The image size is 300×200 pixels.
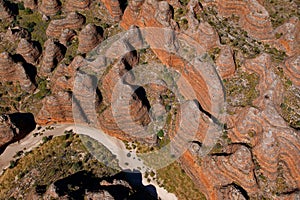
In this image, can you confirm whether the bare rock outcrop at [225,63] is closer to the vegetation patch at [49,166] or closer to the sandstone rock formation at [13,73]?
the vegetation patch at [49,166]

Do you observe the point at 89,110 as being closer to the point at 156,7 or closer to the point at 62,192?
the point at 62,192

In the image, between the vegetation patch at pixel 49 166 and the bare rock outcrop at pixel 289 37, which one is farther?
the bare rock outcrop at pixel 289 37

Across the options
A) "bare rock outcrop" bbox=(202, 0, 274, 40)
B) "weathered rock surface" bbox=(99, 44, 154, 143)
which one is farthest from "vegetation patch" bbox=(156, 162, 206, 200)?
"bare rock outcrop" bbox=(202, 0, 274, 40)

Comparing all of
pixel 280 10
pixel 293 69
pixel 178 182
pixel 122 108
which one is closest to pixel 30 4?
pixel 122 108

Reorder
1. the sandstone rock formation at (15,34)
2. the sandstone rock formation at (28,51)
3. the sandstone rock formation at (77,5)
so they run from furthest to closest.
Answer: the sandstone rock formation at (77,5), the sandstone rock formation at (15,34), the sandstone rock formation at (28,51)

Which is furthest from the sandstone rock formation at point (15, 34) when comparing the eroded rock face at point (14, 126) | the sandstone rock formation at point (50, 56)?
the eroded rock face at point (14, 126)

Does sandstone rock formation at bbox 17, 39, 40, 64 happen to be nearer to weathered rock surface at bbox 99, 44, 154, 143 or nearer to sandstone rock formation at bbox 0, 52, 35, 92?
sandstone rock formation at bbox 0, 52, 35, 92
